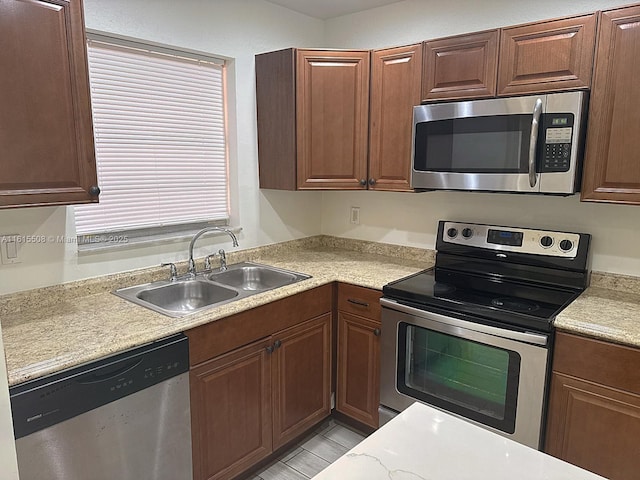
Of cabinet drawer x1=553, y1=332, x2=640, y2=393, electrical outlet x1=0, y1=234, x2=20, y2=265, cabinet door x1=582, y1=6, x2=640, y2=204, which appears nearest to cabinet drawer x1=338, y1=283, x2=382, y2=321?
cabinet drawer x1=553, y1=332, x2=640, y2=393

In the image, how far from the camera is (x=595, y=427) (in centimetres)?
173

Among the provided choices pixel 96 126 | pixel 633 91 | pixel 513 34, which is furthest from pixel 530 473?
pixel 96 126

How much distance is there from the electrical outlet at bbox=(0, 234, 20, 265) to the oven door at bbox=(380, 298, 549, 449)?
5.25 feet

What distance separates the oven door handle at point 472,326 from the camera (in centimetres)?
179

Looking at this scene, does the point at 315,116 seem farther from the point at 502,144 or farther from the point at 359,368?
the point at 359,368

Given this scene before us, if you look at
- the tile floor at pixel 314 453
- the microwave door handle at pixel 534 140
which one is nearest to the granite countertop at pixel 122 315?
the microwave door handle at pixel 534 140

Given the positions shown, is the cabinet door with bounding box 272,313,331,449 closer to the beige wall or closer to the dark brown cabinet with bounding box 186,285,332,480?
the dark brown cabinet with bounding box 186,285,332,480

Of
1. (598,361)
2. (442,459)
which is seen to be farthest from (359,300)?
(442,459)

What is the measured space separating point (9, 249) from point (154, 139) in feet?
2.81

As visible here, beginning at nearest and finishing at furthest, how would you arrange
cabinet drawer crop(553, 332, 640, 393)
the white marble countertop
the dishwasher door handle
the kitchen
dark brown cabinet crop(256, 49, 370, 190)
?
the white marble countertop → the dishwasher door handle → cabinet drawer crop(553, 332, 640, 393) → the kitchen → dark brown cabinet crop(256, 49, 370, 190)

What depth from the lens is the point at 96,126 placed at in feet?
6.90

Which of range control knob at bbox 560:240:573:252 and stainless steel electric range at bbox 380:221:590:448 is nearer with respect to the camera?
stainless steel electric range at bbox 380:221:590:448

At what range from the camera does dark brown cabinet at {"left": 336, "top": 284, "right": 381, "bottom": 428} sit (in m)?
2.34

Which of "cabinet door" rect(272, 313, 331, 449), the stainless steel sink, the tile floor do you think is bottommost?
the tile floor
